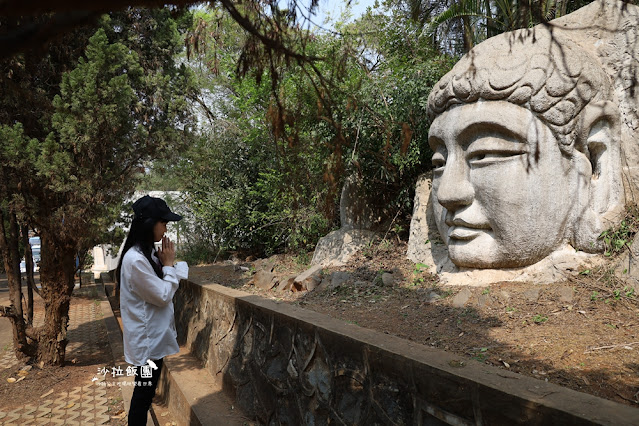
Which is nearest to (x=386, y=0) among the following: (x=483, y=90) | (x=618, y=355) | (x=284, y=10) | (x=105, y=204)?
(x=483, y=90)

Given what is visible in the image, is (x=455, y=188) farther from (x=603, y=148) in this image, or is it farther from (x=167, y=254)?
(x=167, y=254)

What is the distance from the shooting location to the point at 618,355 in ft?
8.53

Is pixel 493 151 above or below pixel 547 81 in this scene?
below

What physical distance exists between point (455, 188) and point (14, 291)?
5029 mm

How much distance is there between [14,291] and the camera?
538cm

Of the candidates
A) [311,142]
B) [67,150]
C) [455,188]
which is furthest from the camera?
[311,142]

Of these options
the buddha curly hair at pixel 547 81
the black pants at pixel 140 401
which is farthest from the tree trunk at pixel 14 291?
the buddha curly hair at pixel 547 81

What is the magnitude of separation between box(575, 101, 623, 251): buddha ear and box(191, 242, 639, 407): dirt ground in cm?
41

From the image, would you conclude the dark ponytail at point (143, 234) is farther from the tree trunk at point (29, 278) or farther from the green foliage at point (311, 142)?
the tree trunk at point (29, 278)

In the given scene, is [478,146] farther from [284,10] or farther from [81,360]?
[81,360]

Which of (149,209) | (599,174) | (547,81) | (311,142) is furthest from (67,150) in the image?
(599,174)

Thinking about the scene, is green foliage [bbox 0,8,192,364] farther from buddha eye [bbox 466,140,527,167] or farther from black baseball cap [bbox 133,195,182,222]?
buddha eye [bbox 466,140,527,167]

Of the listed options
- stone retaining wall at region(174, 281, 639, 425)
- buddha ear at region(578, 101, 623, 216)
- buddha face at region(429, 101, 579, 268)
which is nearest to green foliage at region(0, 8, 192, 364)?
stone retaining wall at region(174, 281, 639, 425)

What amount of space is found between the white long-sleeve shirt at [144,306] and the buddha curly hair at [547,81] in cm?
300
